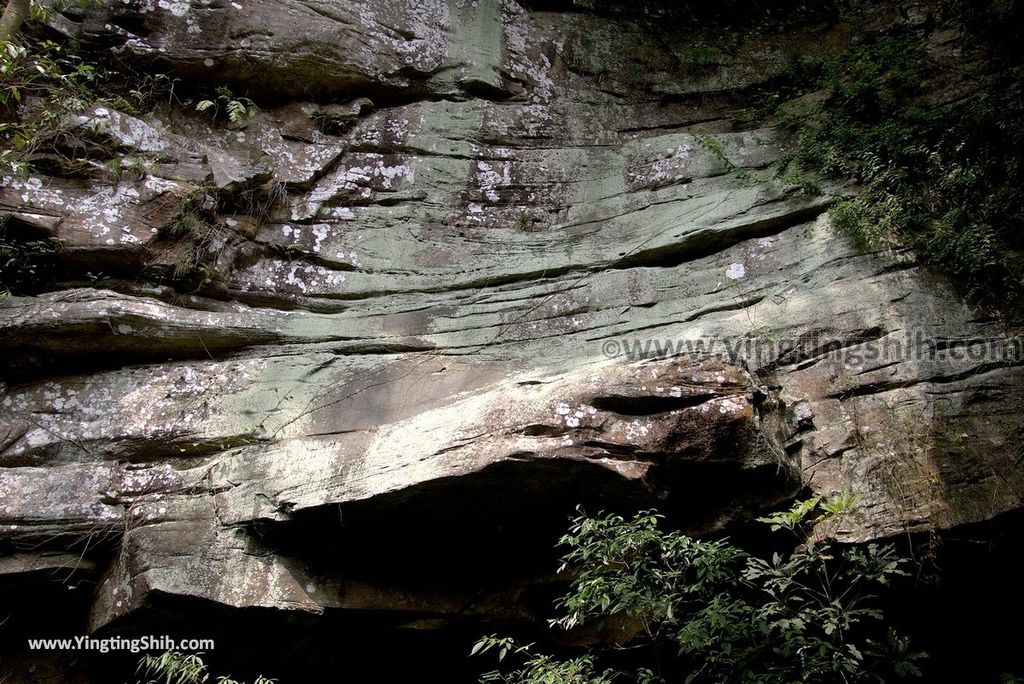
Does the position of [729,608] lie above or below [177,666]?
above

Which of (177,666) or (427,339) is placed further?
(427,339)

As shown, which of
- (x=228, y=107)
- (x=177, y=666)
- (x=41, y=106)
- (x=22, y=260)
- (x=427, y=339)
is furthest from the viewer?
(x=228, y=107)

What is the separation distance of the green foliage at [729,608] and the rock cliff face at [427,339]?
429 mm

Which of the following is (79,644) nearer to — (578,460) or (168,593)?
(168,593)

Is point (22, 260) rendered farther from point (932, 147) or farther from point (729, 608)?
point (932, 147)

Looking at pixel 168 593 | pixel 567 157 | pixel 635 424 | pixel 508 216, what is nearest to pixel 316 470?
pixel 168 593

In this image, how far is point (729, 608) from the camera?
13.1ft

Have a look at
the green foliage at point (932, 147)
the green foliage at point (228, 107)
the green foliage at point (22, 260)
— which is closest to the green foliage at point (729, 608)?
the green foliage at point (932, 147)

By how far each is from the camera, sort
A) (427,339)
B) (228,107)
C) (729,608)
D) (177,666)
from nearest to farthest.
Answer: (729,608) → (177,666) → (427,339) → (228,107)

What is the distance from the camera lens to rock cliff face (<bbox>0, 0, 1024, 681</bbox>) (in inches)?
194

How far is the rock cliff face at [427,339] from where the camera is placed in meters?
4.93

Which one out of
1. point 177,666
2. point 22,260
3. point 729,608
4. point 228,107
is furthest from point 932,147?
point 22,260

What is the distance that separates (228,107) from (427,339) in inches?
137

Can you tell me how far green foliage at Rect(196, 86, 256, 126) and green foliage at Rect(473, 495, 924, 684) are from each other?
5613mm
